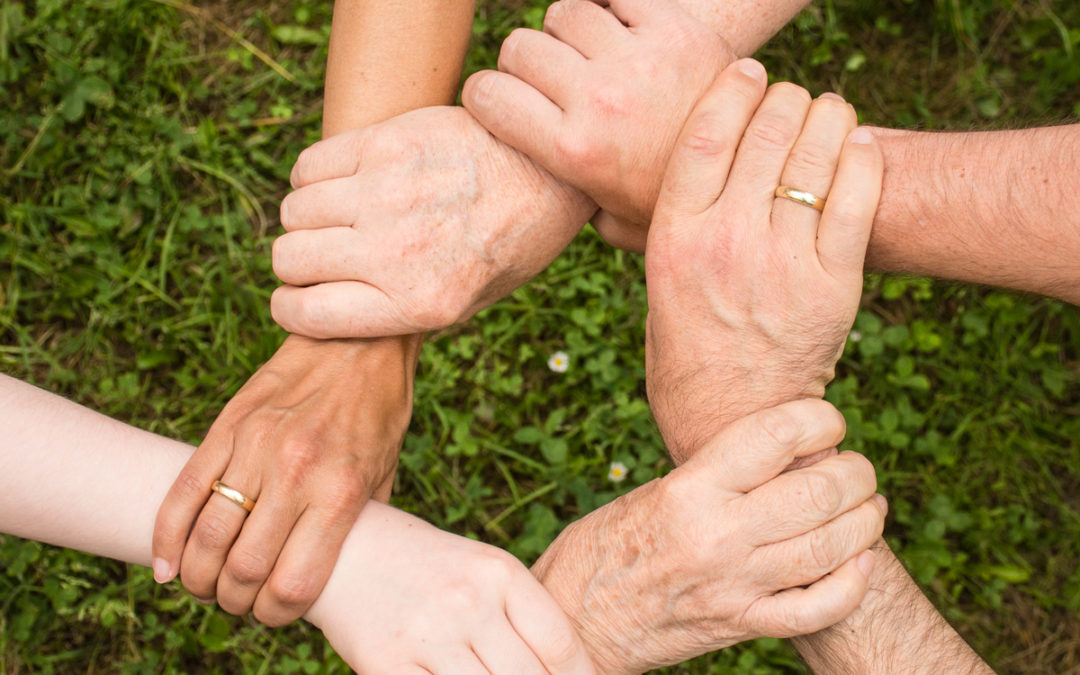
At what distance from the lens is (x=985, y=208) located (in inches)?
70.2

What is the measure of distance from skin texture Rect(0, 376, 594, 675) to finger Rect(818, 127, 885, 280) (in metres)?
1.02

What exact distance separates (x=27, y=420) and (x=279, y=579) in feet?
2.19

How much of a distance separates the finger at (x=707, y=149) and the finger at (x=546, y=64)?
31 cm

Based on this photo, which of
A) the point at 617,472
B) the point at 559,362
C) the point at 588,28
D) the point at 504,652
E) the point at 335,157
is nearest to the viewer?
the point at 504,652

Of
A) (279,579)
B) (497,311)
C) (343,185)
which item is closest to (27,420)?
(279,579)

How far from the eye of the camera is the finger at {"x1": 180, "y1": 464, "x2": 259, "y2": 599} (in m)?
1.92

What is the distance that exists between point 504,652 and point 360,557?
1.39 ft

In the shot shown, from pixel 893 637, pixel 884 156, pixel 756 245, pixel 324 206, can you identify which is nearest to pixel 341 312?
pixel 324 206

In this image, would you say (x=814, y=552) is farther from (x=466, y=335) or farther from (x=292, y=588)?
(x=466, y=335)

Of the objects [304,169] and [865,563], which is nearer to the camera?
[865,563]

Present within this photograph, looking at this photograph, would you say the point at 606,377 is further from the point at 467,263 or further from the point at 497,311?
the point at 467,263

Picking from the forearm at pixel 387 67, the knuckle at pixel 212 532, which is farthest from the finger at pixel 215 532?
the forearm at pixel 387 67

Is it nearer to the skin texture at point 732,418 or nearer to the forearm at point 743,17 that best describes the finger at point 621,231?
the skin texture at point 732,418

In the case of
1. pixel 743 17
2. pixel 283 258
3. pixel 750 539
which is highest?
pixel 743 17
